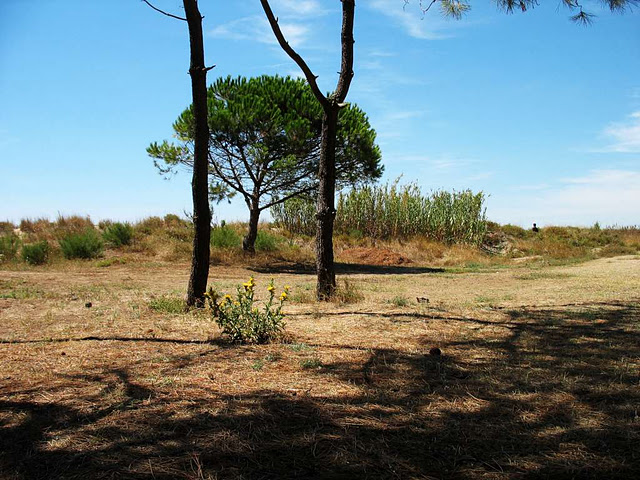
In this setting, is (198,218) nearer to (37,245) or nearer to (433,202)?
(37,245)

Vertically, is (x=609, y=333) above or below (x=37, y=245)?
below

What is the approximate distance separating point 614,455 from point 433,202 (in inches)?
858

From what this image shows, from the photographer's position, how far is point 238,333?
5.05m

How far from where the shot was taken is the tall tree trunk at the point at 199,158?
677cm

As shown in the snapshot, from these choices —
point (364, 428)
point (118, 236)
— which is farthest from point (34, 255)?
point (364, 428)

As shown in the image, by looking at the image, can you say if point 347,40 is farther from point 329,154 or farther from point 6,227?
point 6,227

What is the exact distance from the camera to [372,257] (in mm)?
19328

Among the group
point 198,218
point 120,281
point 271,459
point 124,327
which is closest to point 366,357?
point 271,459

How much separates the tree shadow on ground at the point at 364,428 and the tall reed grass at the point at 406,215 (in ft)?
64.1

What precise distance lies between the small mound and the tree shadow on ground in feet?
48.8

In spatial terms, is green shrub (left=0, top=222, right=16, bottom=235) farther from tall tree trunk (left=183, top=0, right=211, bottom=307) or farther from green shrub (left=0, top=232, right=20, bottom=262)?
tall tree trunk (left=183, top=0, right=211, bottom=307)

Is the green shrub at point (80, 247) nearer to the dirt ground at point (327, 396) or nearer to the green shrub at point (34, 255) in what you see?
the green shrub at point (34, 255)

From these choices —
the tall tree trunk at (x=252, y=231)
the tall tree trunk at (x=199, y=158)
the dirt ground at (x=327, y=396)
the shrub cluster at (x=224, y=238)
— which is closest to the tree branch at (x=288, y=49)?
the tall tree trunk at (x=199, y=158)

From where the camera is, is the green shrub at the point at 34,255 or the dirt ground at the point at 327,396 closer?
the dirt ground at the point at 327,396
